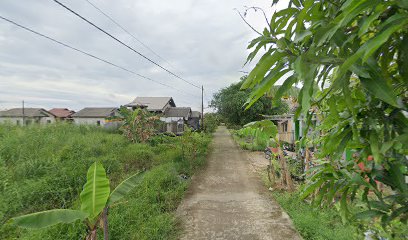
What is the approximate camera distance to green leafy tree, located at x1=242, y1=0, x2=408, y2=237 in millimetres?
638

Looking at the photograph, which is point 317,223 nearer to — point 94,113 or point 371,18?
point 371,18

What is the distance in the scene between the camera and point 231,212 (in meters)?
5.12

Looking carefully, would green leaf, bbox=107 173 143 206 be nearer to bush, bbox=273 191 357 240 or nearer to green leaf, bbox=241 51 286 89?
green leaf, bbox=241 51 286 89

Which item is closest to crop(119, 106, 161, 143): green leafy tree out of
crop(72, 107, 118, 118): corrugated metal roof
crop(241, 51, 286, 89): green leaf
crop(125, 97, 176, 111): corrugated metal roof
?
crop(241, 51, 286, 89): green leaf

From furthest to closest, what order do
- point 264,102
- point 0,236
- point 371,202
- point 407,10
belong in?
point 264,102, point 0,236, point 371,202, point 407,10

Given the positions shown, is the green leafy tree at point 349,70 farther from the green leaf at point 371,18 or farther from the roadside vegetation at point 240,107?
the roadside vegetation at point 240,107

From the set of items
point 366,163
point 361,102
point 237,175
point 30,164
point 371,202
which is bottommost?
point 237,175

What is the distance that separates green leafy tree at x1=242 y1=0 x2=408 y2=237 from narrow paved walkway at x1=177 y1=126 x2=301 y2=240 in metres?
3.29

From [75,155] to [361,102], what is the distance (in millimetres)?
8153

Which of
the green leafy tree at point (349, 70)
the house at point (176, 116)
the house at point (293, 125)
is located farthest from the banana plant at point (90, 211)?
the house at point (176, 116)

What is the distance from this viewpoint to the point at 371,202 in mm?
1145

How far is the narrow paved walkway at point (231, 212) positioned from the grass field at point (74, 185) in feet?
1.25

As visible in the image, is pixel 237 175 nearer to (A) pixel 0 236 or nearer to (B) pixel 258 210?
(B) pixel 258 210

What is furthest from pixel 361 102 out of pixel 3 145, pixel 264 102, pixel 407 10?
pixel 264 102
